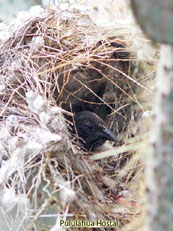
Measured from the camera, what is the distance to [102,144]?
438cm

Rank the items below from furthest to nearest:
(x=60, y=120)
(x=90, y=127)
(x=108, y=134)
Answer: (x=90, y=127), (x=108, y=134), (x=60, y=120)

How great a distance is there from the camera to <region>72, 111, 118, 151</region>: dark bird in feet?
14.1

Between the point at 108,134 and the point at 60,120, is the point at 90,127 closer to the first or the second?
the point at 108,134

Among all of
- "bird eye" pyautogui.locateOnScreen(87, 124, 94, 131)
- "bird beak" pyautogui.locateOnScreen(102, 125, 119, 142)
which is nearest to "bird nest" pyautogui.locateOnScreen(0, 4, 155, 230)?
"bird beak" pyautogui.locateOnScreen(102, 125, 119, 142)

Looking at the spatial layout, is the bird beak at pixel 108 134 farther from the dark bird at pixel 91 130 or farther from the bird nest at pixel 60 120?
the bird nest at pixel 60 120

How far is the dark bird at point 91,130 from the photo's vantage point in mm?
4285

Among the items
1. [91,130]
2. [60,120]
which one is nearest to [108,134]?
[91,130]

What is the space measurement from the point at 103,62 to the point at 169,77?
2602 millimetres

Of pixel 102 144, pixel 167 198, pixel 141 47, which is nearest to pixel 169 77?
pixel 167 198

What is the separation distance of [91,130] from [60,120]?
107 cm

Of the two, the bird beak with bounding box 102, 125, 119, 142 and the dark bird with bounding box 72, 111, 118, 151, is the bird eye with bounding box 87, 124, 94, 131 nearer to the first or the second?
the dark bird with bounding box 72, 111, 118, 151

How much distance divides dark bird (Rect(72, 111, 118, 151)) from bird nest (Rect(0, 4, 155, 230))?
191mm

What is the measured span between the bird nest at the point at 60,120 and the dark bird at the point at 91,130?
0.63 feet

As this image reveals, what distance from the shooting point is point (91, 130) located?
4.36 metres
